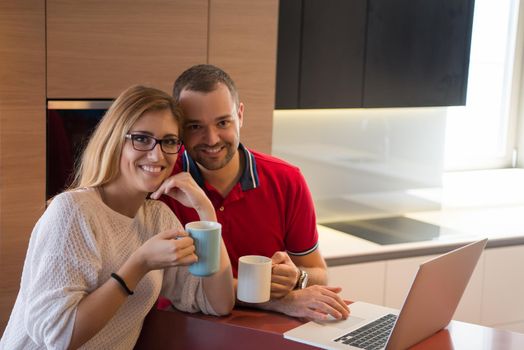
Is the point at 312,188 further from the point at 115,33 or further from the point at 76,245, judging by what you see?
the point at 76,245

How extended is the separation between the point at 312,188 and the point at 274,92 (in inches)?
30.4

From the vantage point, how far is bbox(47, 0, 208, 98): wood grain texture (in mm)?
2916

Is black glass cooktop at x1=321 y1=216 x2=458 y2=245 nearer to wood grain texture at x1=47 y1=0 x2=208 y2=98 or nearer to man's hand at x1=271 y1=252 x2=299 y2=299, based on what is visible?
wood grain texture at x1=47 y1=0 x2=208 y2=98

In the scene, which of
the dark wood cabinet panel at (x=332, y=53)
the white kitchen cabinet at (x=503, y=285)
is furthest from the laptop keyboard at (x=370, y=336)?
the white kitchen cabinet at (x=503, y=285)

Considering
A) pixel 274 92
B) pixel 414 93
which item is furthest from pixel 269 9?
pixel 414 93

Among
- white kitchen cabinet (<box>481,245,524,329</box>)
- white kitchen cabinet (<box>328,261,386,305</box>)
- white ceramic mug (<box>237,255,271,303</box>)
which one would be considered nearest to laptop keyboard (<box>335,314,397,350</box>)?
white ceramic mug (<box>237,255,271,303</box>)

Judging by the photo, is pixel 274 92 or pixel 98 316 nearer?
pixel 98 316

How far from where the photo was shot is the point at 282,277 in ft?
6.74

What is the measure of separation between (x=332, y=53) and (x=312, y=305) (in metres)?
1.93

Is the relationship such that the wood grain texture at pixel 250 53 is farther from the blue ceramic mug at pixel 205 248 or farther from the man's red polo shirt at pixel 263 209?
the blue ceramic mug at pixel 205 248

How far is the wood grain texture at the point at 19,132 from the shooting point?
2.81 meters

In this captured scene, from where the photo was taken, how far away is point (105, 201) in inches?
75.0

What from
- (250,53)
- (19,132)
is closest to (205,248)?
(19,132)

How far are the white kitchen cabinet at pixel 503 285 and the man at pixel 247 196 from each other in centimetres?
160
